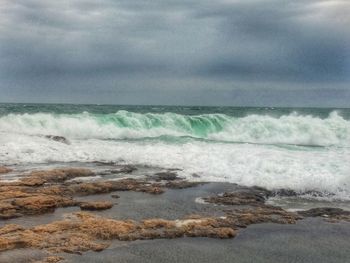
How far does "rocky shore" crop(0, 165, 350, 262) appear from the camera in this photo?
722 cm

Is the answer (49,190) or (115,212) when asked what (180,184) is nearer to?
(115,212)

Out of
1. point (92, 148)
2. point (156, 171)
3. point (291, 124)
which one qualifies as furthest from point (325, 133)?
point (156, 171)

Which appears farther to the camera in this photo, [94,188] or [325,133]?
[325,133]

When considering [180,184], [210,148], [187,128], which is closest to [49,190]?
[180,184]

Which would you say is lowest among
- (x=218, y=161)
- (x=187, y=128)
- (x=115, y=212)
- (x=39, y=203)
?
(x=115, y=212)

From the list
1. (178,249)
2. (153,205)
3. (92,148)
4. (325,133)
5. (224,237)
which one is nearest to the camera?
(178,249)

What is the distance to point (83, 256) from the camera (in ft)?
21.3

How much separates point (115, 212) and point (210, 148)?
1175cm

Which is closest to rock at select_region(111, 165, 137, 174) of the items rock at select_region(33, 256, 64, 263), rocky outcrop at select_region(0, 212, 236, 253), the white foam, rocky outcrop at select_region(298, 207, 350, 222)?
the white foam

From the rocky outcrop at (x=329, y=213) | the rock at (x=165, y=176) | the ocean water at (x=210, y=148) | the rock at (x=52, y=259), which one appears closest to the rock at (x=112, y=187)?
the rock at (x=165, y=176)

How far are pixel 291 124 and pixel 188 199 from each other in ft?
86.6

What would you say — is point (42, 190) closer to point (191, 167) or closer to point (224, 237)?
point (224, 237)

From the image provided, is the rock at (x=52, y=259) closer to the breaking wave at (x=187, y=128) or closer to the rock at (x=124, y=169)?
the rock at (x=124, y=169)

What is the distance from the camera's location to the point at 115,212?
915cm
